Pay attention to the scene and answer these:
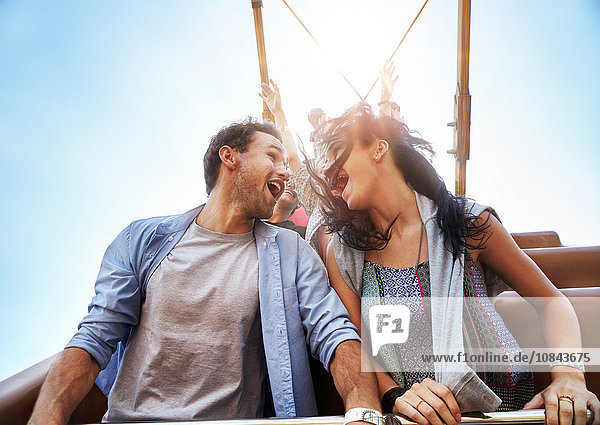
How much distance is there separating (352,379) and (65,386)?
0.51 meters

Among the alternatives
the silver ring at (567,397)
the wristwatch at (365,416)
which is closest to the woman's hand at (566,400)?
the silver ring at (567,397)

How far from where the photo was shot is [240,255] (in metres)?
0.92

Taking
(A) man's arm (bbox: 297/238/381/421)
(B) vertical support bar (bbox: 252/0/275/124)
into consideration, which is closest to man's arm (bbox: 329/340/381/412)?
(A) man's arm (bbox: 297/238/381/421)

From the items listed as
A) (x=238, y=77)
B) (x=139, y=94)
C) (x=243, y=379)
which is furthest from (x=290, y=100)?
(x=243, y=379)

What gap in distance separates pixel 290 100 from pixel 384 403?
5.12 feet

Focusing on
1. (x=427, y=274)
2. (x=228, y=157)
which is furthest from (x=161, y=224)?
(x=427, y=274)

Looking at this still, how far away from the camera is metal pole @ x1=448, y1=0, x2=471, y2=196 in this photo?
2.11 m

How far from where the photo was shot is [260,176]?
103cm

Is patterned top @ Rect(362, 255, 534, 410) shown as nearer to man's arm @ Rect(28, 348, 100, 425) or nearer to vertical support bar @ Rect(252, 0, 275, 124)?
man's arm @ Rect(28, 348, 100, 425)

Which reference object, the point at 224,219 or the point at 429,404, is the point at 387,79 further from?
the point at 429,404

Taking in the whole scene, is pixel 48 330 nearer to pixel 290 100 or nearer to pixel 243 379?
pixel 243 379

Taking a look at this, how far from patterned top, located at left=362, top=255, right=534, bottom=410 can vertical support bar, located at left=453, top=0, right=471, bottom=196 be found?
1.45 m

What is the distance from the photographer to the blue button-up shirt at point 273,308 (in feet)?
2.45

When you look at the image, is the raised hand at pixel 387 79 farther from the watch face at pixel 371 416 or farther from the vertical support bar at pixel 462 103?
the watch face at pixel 371 416
